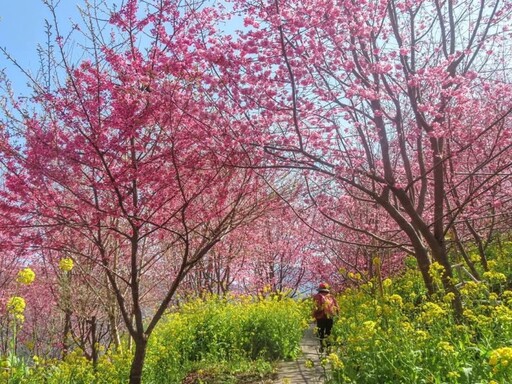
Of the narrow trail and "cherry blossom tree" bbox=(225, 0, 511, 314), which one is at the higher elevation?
"cherry blossom tree" bbox=(225, 0, 511, 314)

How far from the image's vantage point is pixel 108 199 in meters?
5.39

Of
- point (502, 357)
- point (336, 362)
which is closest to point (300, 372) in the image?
point (336, 362)

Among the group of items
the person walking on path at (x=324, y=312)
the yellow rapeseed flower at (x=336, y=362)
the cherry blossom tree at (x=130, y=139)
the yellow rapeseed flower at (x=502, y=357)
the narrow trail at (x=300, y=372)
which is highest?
the cherry blossom tree at (x=130, y=139)

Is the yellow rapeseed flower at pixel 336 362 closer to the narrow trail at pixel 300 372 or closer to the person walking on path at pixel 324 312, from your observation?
the narrow trail at pixel 300 372

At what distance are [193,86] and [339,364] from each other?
10.4ft

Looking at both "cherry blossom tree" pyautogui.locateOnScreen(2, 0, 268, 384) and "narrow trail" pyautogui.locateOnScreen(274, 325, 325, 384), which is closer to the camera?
"cherry blossom tree" pyautogui.locateOnScreen(2, 0, 268, 384)

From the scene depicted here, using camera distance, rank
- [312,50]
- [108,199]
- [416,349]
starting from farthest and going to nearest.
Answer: [108,199] → [312,50] → [416,349]

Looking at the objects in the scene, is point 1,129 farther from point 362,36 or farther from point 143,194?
point 362,36

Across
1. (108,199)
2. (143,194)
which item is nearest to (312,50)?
(143,194)

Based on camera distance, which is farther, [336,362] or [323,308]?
[323,308]

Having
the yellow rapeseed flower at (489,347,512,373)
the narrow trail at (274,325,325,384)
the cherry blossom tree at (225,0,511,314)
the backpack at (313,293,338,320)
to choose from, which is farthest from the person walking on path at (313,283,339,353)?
the yellow rapeseed flower at (489,347,512,373)

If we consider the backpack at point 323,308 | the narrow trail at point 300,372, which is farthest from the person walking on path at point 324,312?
the narrow trail at point 300,372

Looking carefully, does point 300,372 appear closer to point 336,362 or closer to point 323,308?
point 323,308

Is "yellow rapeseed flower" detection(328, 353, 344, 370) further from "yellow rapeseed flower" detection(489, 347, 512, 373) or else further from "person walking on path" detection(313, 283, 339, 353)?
"person walking on path" detection(313, 283, 339, 353)
